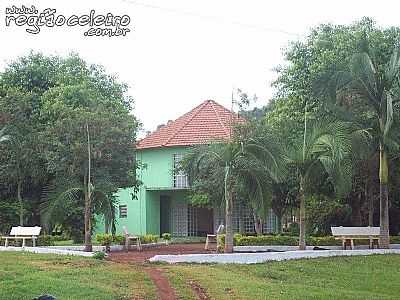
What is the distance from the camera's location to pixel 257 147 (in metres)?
18.1

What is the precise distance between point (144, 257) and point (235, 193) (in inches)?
157

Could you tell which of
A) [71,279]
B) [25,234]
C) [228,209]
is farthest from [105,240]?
[71,279]

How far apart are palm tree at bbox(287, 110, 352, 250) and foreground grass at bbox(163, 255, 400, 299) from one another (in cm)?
221

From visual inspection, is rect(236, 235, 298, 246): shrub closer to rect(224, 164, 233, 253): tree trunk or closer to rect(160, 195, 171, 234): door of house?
rect(224, 164, 233, 253): tree trunk

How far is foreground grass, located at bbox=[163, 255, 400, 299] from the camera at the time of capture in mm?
12234

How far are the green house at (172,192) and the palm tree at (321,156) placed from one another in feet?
34.9

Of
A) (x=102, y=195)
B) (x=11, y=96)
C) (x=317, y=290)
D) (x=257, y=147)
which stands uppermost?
(x=11, y=96)

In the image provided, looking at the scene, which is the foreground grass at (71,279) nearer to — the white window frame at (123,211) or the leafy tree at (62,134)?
the leafy tree at (62,134)

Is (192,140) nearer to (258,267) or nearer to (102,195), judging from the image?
(102,195)

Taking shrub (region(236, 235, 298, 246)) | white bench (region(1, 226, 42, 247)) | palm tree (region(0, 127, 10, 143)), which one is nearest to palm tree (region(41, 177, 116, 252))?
white bench (region(1, 226, 42, 247))

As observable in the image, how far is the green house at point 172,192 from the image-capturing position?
A: 100.0ft

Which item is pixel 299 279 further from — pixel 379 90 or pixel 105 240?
pixel 105 240

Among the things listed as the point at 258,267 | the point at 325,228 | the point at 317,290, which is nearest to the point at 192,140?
the point at 325,228

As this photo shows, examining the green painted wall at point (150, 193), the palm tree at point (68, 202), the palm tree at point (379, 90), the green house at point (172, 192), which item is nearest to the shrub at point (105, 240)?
the palm tree at point (68, 202)
